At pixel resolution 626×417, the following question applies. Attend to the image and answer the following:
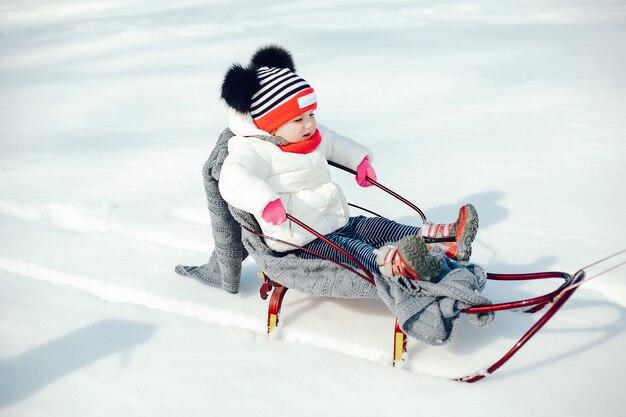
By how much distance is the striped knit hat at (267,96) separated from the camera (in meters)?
2.47

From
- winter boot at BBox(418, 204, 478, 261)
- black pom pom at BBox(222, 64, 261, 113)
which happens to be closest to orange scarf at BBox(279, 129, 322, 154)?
black pom pom at BBox(222, 64, 261, 113)

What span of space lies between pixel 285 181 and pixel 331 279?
0.46 meters

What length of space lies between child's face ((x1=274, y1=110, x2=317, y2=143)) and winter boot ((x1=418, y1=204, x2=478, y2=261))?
0.63m


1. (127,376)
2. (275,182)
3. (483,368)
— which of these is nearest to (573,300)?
(483,368)

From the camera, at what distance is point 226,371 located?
2.25m

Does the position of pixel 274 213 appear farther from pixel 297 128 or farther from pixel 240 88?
pixel 240 88

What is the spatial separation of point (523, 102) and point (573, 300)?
9.61 feet

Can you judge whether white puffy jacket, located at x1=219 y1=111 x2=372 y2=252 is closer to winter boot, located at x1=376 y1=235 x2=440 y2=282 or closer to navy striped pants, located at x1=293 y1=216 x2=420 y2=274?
navy striped pants, located at x1=293 y1=216 x2=420 y2=274

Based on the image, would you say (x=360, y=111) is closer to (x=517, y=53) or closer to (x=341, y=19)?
(x=517, y=53)

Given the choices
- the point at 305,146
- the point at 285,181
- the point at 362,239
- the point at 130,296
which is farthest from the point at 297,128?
the point at 130,296

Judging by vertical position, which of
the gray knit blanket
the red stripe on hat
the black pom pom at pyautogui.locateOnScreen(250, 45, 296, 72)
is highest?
the black pom pom at pyautogui.locateOnScreen(250, 45, 296, 72)

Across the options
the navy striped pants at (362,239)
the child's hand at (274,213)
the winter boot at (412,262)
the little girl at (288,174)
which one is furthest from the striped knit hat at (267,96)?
→ the winter boot at (412,262)

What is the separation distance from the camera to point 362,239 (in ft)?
8.79

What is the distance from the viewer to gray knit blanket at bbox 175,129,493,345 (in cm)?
209
